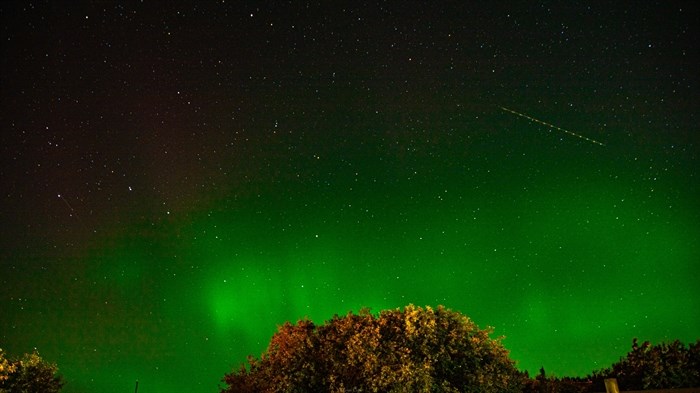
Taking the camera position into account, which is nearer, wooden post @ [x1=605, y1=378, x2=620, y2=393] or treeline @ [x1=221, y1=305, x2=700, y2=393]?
wooden post @ [x1=605, y1=378, x2=620, y2=393]

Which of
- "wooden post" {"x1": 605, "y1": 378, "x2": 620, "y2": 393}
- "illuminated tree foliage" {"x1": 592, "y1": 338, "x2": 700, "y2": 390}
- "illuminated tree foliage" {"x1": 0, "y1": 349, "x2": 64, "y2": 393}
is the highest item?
"illuminated tree foliage" {"x1": 0, "y1": 349, "x2": 64, "y2": 393}

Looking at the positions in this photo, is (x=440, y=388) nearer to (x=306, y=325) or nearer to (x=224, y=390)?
(x=306, y=325)

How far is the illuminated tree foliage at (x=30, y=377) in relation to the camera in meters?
29.9

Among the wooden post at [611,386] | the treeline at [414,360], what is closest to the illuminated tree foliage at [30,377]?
the treeline at [414,360]

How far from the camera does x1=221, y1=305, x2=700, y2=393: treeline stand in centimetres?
1889

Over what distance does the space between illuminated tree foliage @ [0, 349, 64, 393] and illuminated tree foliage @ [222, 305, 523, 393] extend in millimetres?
17785

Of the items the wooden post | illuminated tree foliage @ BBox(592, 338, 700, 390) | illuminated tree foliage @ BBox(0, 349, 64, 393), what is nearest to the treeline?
illuminated tree foliage @ BBox(592, 338, 700, 390)

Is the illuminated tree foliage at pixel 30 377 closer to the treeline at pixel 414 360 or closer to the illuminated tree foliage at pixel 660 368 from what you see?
A: the treeline at pixel 414 360

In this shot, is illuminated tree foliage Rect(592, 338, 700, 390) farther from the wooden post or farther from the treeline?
the wooden post

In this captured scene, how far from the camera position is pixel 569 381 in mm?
22203

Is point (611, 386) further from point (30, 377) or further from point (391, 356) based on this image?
point (30, 377)

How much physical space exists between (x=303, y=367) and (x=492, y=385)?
7.00 meters

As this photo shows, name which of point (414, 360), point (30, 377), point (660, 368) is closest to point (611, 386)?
point (414, 360)

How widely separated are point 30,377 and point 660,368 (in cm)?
3279
